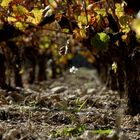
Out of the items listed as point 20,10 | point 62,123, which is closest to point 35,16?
point 20,10

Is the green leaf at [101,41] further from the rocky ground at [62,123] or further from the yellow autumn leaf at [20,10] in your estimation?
the yellow autumn leaf at [20,10]

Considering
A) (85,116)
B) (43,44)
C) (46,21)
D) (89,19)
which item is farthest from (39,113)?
(43,44)

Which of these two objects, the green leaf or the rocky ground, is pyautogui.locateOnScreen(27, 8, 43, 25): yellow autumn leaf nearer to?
the green leaf

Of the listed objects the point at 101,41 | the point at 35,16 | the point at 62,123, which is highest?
the point at 35,16

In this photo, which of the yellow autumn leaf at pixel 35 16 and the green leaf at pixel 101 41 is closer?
the green leaf at pixel 101 41

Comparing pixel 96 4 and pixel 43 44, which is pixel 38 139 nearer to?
pixel 96 4

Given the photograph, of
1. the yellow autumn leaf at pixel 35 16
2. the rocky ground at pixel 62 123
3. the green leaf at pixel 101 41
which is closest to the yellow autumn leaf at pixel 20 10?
the yellow autumn leaf at pixel 35 16

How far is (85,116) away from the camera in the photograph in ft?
18.4

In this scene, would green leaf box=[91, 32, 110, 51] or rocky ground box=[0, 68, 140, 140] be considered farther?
green leaf box=[91, 32, 110, 51]

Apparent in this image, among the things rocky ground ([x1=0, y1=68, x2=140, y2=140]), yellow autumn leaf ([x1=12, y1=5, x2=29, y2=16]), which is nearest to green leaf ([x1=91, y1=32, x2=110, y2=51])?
rocky ground ([x1=0, y1=68, x2=140, y2=140])

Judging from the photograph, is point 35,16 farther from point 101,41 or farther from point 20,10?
point 101,41

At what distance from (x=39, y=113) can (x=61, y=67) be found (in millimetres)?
16176

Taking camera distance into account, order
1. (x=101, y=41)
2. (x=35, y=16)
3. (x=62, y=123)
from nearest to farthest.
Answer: (x=101, y=41) → (x=62, y=123) → (x=35, y=16)

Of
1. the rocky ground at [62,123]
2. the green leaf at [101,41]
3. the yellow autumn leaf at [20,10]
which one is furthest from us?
the yellow autumn leaf at [20,10]
